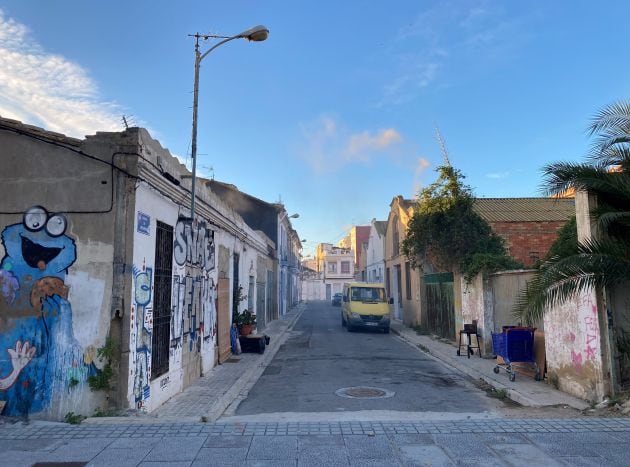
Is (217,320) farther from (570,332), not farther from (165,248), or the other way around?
(570,332)

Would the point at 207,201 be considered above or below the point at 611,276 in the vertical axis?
above

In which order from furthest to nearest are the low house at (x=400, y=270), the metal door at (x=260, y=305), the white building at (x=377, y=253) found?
the white building at (x=377, y=253)
the low house at (x=400, y=270)
the metal door at (x=260, y=305)

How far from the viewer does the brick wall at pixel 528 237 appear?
19.7m

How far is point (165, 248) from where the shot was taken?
8414 mm

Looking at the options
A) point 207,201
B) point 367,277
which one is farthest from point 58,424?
point 367,277

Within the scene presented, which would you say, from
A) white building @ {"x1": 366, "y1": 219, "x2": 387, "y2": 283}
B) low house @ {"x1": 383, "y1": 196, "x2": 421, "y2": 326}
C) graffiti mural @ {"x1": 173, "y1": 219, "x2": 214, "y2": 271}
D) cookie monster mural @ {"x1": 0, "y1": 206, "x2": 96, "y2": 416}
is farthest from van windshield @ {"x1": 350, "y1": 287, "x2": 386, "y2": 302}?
cookie monster mural @ {"x1": 0, "y1": 206, "x2": 96, "y2": 416}

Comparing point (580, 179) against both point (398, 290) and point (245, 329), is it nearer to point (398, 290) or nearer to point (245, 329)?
point (245, 329)

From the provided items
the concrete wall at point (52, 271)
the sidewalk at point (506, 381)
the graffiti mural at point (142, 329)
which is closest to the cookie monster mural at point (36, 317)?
the concrete wall at point (52, 271)

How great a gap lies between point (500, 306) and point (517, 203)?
10.4 metres

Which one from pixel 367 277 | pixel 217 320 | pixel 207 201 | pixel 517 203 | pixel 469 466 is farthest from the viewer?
pixel 367 277

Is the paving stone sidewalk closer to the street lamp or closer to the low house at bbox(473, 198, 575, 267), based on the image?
the street lamp

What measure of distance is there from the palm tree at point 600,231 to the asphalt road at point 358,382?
2.19 meters

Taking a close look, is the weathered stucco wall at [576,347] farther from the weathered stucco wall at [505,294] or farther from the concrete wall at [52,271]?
the concrete wall at [52,271]

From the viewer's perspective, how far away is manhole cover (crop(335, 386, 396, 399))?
8758 mm
